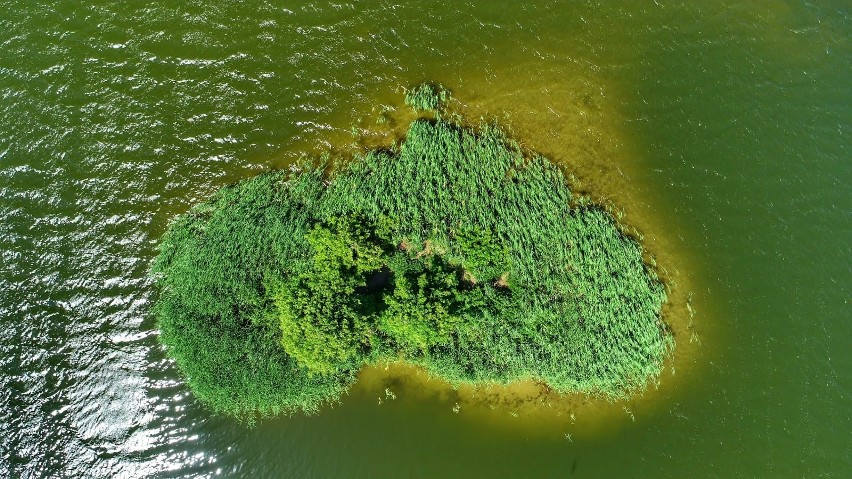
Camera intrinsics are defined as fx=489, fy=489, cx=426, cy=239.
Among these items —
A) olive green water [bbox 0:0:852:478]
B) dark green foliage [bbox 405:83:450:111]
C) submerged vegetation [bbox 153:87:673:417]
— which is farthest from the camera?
dark green foliage [bbox 405:83:450:111]

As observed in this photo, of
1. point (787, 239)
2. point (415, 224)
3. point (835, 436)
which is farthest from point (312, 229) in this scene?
point (835, 436)

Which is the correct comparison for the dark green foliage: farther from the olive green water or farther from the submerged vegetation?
the submerged vegetation

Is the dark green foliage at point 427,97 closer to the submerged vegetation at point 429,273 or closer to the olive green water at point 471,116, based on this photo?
the olive green water at point 471,116

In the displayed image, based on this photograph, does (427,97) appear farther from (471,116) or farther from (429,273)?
(429,273)

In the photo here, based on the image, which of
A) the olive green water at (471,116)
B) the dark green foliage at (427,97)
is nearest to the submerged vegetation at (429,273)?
the dark green foliage at (427,97)

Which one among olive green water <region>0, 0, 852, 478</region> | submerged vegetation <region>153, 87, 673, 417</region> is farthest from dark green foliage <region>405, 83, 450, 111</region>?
submerged vegetation <region>153, 87, 673, 417</region>
